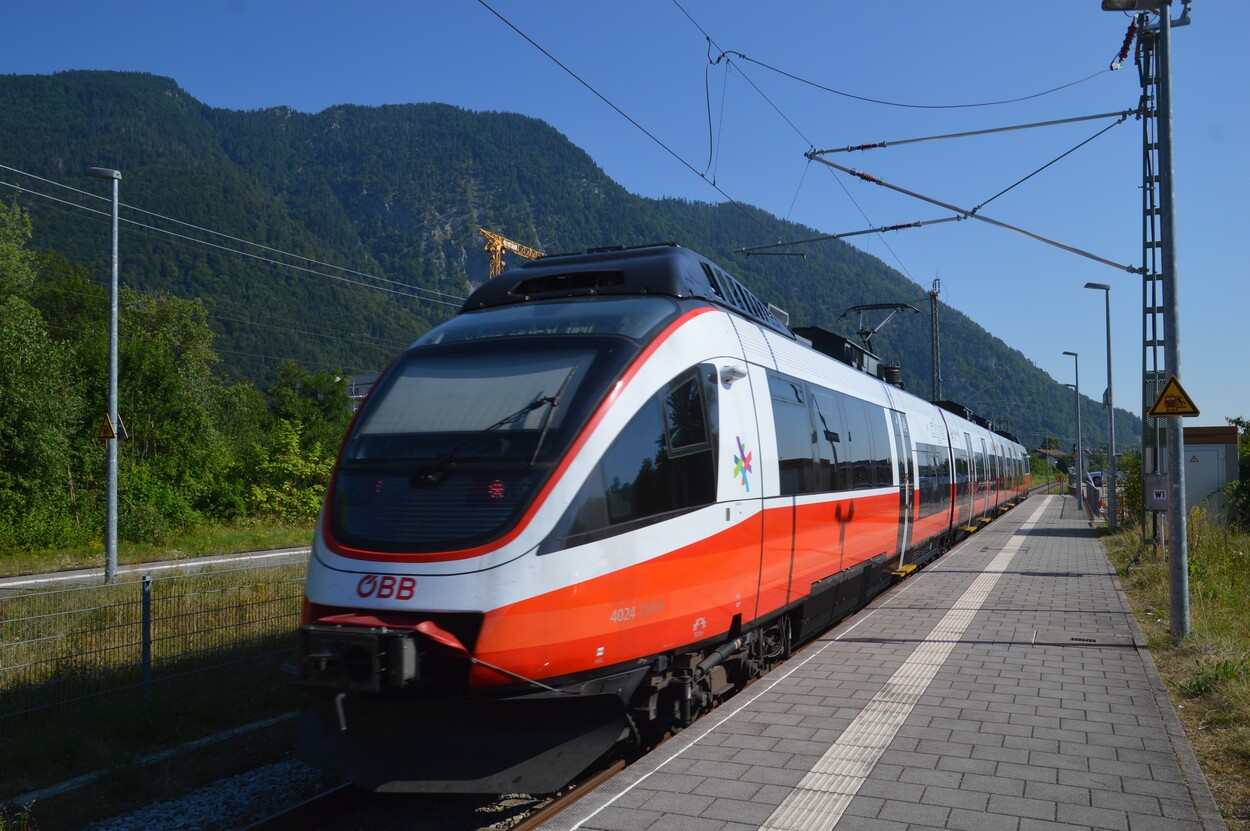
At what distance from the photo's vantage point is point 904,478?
46.0 ft

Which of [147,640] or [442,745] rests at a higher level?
[442,745]

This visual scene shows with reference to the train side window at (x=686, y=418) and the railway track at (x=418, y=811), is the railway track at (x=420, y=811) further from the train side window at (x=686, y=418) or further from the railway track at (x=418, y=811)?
the train side window at (x=686, y=418)

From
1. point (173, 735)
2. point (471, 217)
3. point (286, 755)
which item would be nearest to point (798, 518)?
point (286, 755)

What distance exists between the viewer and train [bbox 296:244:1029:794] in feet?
17.1

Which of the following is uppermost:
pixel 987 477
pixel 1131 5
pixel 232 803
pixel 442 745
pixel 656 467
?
pixel 1131 5

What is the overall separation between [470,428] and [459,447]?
17cm

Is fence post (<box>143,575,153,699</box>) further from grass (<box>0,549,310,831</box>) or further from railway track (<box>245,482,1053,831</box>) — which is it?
railway track (<box>245,482,1053,831</box>)

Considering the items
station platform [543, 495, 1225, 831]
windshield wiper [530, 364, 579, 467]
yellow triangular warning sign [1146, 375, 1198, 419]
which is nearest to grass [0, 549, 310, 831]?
windshield wiper [530, 364, 579, 467]

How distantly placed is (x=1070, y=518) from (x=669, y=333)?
3259cm

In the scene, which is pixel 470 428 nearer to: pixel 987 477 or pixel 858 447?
pixel 858 447

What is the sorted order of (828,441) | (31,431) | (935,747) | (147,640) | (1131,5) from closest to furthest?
(935,747) < (147,640) < (828,441) < (1131,5) < (31,431)

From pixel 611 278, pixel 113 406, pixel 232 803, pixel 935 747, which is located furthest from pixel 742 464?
pixel 113 406

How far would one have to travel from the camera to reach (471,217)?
190625mm

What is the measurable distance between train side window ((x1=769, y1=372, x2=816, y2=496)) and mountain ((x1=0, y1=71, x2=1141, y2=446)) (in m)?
39.3
